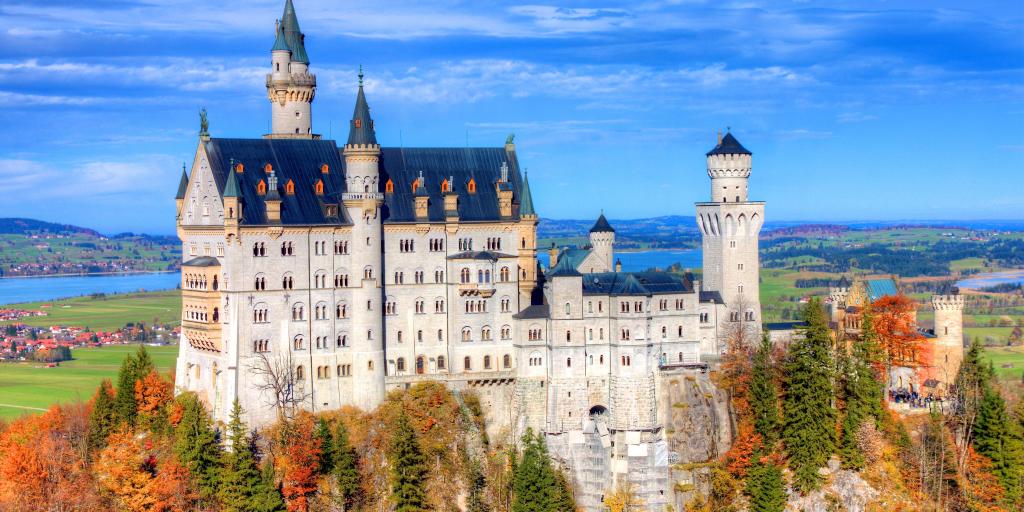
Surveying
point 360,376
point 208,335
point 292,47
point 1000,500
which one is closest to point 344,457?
point 360,376

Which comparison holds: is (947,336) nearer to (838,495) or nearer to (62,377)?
(838,495)

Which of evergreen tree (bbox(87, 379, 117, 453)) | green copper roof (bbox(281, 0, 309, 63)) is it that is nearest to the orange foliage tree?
green copper roof (bbox(281, 0, 309, 63))

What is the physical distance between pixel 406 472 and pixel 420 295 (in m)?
13.1

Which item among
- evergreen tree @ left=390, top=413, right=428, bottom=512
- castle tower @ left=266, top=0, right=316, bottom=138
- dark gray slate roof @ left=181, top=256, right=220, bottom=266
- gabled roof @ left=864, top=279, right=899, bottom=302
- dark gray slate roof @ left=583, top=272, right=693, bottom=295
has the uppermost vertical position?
castle tower @ left=266, top=0, right=316, bottom=138

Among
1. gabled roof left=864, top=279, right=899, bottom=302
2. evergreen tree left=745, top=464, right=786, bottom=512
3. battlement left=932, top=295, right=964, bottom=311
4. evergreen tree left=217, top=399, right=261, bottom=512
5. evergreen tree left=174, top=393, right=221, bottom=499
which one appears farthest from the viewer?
gabled roof left=864, top=279, right=899, bottom=302

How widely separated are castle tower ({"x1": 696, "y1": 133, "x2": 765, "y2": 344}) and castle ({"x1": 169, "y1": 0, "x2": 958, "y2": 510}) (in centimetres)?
11

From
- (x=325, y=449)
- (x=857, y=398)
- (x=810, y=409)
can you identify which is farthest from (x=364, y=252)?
(x=857, y=398)

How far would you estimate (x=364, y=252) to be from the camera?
8569 cm

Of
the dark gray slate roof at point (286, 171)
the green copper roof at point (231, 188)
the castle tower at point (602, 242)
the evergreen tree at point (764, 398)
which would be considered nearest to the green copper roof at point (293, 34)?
the dark gray slate roof at point (286, 171)

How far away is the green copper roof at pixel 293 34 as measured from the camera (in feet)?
301

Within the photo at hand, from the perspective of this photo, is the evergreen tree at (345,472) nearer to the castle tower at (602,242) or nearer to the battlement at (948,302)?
the castle tower at (602,242)

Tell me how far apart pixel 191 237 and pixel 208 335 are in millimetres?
7045

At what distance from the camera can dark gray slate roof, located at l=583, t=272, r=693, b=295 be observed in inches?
3442

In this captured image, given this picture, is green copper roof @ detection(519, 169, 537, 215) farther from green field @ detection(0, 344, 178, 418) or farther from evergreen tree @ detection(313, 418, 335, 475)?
green field @ detection(0, 344, 178, 418)
